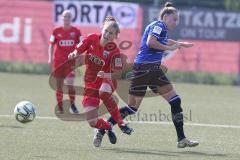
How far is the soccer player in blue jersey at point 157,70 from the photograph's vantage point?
11.4m

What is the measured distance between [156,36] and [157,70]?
0.67 meters

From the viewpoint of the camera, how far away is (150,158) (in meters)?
10.5

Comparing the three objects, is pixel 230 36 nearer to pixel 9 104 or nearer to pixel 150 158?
pixel 9 104

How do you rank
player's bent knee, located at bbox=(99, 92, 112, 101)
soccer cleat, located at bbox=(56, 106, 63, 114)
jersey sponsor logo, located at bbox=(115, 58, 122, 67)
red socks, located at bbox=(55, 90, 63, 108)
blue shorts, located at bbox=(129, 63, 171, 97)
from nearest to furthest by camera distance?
jersey sponsor logo, located at bbox=(115, 58, 122, 67) < player's bent knee, located at bbox=(99, 92, 112, 101) < blue shorts, located at bbox=(129, 63, 171, 97) < soccer cleat, located at bbox=(56, 106, 63, 114) < red socks, located at bbox=(55, 90, 63, 108)

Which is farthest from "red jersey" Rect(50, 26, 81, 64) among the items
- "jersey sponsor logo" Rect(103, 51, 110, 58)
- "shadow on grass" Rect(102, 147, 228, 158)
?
"shadow on grass" Rect(102, 147, 228, 158)

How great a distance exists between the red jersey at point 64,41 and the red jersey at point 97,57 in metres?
4.87

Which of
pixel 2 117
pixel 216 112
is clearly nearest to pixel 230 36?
pixel 216 112

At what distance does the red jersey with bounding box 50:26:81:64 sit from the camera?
650 inches

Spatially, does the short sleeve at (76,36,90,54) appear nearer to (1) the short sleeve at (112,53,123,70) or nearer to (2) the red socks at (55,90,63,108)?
(1) the short sleeve at (112,53,123,70)

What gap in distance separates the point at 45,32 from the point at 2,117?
1196 cm

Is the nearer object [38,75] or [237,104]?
[237,104]

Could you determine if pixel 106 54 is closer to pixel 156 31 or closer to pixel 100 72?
pixel 100 72

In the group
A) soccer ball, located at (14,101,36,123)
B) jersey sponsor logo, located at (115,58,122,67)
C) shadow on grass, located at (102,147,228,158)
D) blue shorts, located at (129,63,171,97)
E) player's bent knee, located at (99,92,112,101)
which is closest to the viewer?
shadow on grass, located at (102,147,228,158)

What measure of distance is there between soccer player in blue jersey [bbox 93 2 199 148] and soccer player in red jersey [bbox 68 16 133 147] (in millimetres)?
215
